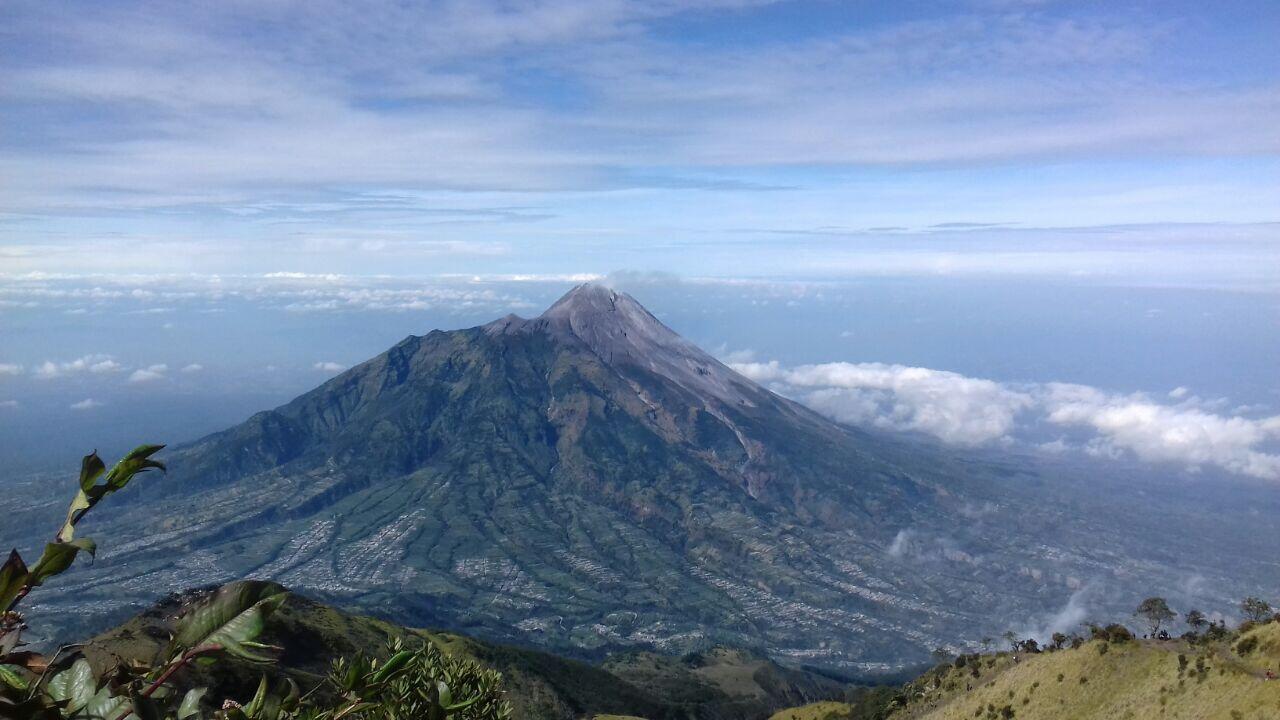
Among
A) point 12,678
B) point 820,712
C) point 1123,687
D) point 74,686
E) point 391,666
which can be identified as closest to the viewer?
point 12,678

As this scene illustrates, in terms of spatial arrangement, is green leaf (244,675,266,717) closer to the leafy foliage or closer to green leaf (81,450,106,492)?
the leafy foliage

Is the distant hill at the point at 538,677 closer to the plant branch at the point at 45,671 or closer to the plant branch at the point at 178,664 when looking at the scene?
the plant branch at the point at 45,671

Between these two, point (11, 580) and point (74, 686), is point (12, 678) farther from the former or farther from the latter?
point (11, 580)

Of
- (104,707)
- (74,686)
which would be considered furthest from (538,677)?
(104,707)

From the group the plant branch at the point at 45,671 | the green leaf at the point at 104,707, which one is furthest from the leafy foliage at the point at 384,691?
the plant branch at the point at 45,671

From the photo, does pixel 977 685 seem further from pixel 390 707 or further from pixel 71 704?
pixel 71 704

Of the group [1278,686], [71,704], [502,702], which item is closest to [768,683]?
[1278,686]
